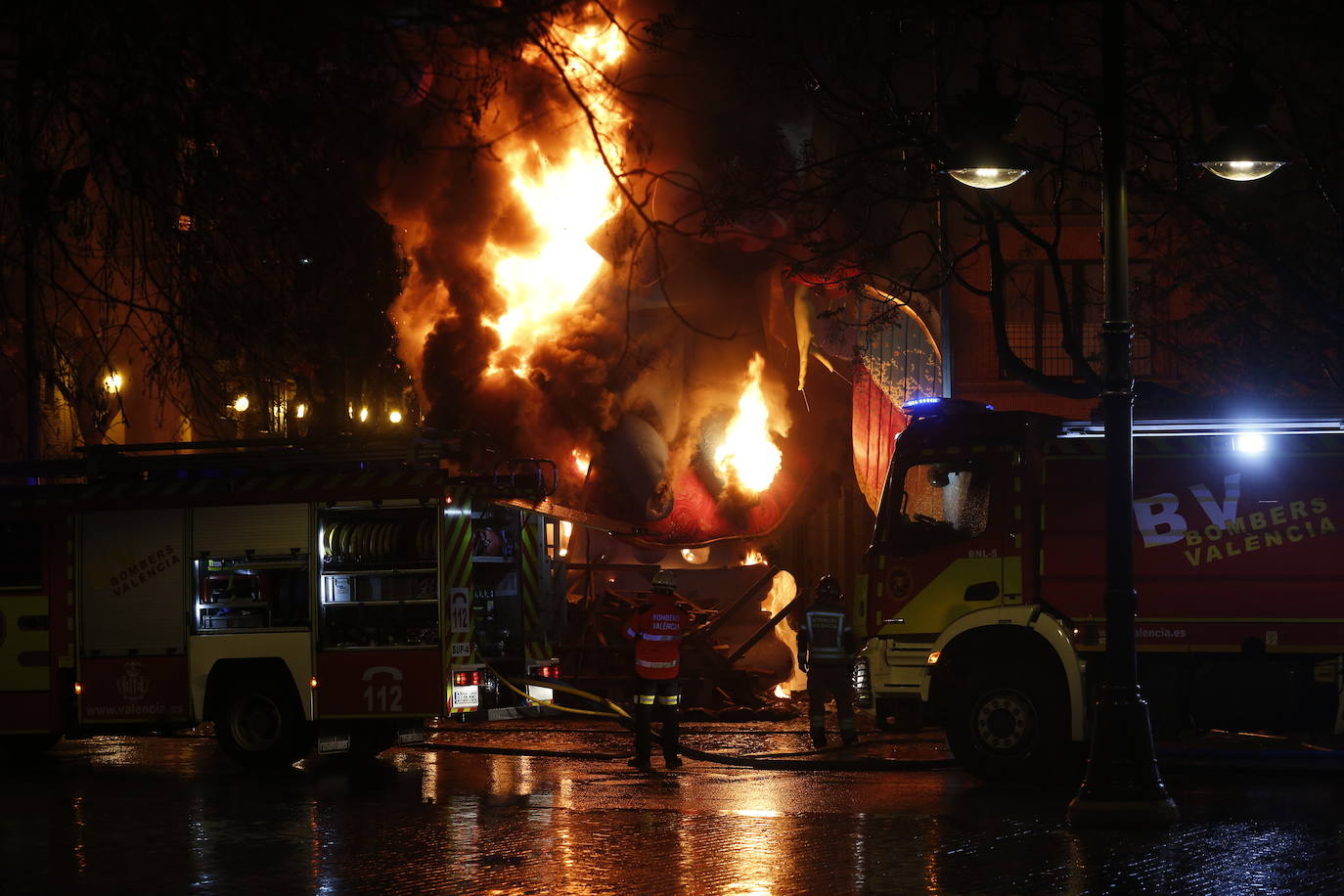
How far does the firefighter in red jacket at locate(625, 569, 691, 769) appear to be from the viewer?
1430cm

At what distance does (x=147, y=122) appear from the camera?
7.03 m

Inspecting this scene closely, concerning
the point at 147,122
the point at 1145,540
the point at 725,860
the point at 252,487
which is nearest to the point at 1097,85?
the point at 1145,540

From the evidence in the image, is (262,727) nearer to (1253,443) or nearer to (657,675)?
(657,675)

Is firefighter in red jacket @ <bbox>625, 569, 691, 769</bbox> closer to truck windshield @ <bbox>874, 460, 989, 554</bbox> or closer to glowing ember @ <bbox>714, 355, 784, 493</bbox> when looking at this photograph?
truck windshield @ <bbox>874, 460, 989, 554</bbox>

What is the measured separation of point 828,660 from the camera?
16.2 metres

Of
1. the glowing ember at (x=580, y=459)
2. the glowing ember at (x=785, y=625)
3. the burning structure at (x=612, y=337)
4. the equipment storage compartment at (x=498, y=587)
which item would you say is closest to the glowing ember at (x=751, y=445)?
the burning structure at (x=612, y=337)

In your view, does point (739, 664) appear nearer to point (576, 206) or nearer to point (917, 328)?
point (917, 328)

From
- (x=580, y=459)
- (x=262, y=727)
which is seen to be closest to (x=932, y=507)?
(x=262, y=727)

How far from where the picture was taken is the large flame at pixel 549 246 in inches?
1075

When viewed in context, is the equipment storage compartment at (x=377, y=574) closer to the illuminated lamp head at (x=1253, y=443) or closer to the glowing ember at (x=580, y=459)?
the illuminated lamp head at (x=1253, y=443)

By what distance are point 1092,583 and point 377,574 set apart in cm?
606

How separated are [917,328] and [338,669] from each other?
14.4 m

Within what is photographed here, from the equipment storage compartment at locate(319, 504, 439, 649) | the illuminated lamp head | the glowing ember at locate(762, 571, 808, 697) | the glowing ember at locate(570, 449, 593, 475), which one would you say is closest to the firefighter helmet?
the equipment storage compartment at locate(319, 504, 439, 649)

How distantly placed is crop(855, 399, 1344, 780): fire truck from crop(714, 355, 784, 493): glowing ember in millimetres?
13267
